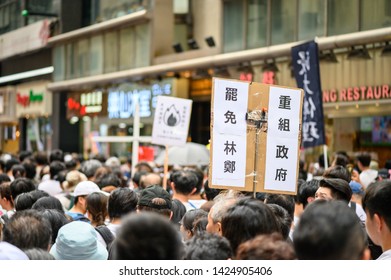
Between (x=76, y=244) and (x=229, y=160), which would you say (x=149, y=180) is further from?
(x=76, y=244)

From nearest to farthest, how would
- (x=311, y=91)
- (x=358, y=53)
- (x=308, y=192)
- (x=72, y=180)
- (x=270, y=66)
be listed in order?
(x=308, y=192) < (x=72, y=180) < (x=311, y=91) < (x=358, y=53) < (x=270, y=66)

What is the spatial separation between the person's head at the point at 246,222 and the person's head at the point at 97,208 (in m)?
3.00

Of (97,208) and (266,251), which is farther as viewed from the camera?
(97,208)

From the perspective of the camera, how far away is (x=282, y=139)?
692 cm

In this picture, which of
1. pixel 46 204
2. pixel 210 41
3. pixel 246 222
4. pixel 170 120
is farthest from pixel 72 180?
pixel 210 41

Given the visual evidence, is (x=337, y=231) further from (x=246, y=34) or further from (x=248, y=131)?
(x=246, y=34)

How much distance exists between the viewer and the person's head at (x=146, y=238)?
3080 mm

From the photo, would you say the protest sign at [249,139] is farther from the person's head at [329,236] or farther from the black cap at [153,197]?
the person's head at [329,236]

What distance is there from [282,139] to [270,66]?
12685 mm

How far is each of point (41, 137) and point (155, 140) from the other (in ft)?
85.8

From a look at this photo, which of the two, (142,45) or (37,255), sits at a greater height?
(142,45)

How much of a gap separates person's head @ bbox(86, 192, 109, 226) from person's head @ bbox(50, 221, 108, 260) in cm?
188

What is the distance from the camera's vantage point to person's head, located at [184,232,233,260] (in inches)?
155

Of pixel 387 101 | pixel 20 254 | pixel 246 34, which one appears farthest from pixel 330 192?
pixel 246 34
